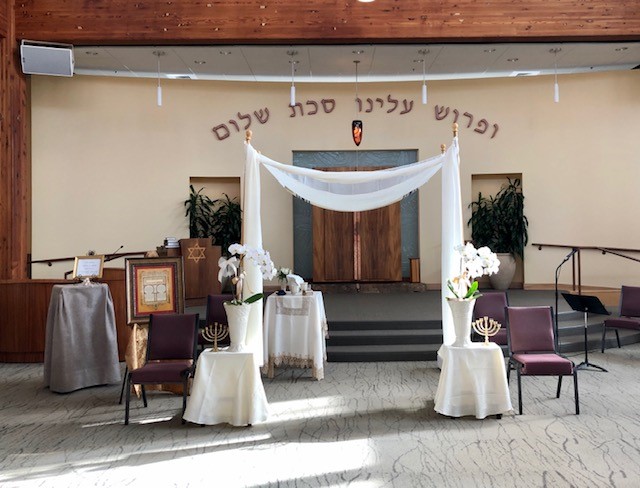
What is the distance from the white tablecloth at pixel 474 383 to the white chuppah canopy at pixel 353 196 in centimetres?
135

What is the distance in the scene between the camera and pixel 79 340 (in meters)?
6.27

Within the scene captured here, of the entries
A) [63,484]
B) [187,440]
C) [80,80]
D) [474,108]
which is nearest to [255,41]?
[80,80]

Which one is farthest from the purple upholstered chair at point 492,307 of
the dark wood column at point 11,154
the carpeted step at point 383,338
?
the dark wood column at point 11,154

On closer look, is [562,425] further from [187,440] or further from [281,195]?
[281,195]

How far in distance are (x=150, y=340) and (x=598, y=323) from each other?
6320 millimetres

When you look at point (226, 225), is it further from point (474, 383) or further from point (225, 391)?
point (474, 383)

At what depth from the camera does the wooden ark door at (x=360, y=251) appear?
11.4 meters

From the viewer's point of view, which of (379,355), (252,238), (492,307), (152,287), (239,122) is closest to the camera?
(152,287)

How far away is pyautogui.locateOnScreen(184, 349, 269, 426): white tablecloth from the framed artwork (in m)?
1.26

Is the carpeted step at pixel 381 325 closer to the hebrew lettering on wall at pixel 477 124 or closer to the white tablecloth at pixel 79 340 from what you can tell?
the white tablecloth at pixel 79 340

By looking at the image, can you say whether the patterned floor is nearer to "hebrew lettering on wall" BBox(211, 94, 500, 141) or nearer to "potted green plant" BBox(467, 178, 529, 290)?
"potted green plant" BBox(467, 178, 529, 290)

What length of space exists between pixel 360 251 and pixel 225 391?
674 centimetres

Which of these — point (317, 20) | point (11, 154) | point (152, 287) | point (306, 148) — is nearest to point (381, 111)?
point (306, 148)

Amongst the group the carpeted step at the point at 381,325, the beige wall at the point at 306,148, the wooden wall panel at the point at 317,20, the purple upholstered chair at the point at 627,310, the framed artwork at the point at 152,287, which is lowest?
the carpeted step at the point at 381,325
